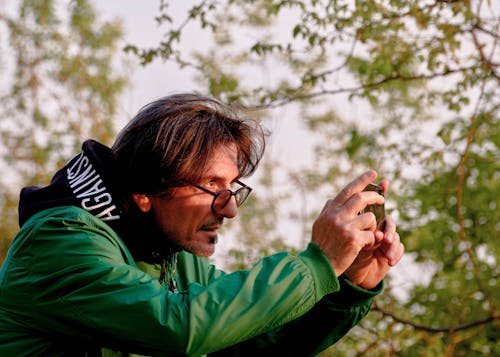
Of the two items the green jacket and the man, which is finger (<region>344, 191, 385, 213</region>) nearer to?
the man

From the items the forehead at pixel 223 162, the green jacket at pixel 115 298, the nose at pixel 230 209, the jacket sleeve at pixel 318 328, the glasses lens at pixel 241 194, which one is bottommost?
the jacket sleeve at pixel 318 328

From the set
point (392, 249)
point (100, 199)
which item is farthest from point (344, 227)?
point (100, 199)

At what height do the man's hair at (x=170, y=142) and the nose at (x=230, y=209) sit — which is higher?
the man's hair at (x=170, y=142)

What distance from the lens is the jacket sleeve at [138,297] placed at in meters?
1.78

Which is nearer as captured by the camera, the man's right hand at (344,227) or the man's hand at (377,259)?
the man's right hand at (344,227)

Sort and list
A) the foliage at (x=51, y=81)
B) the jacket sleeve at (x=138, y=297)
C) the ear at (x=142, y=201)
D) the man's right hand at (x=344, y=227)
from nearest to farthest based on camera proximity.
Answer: the jacket sleeve at (x=138, y=297) → the man's right hand at (x=344, y=227) → the ear at (x=142, y=201) → the foliage at (x=51, y=81)

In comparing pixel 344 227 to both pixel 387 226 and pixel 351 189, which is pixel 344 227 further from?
pixel 387 226

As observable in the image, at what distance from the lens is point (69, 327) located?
1930mm

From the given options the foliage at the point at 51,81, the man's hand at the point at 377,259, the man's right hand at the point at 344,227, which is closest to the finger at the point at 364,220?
the man's right hand at the point at 344,227

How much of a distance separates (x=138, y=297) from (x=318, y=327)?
79 cm

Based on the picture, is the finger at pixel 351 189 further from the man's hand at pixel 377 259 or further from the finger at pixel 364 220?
the man's hand at pixel 377 259

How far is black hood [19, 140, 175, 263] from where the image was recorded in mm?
2186

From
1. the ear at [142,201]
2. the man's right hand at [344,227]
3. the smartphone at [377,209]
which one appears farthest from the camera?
the ear at [142,201]

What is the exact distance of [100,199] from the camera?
2201 mm
